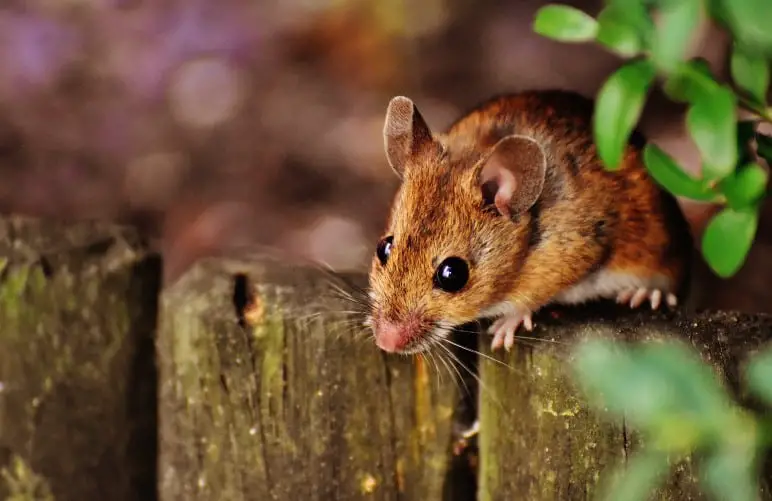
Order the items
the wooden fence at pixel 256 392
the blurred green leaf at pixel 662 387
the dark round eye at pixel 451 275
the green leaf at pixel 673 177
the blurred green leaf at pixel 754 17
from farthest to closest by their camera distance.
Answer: the dark round eye at pixel 451 275 < the wooden fence at pixel 256 392 < the green leaf at pixel 673 177 < the blurred green leaf at pixel 754 17 < the blurred green leaf at pixel 662 387

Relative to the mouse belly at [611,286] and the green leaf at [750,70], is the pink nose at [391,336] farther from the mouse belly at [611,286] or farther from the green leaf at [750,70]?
the green leaf at [750,70]

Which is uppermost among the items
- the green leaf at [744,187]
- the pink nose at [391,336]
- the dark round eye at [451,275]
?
the green leaf at [744,187]

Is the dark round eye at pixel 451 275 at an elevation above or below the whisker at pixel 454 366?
above

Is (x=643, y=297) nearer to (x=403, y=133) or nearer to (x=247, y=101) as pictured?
(x=403, y=133)

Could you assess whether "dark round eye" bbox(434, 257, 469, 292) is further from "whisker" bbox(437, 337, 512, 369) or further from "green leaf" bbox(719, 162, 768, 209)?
"green leaf" bbox(719, 162, 768, 209)

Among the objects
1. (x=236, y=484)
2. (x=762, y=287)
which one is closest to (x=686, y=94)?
(x=236, y=484)

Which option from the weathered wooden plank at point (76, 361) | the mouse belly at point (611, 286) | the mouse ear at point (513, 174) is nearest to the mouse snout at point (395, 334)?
the mouse ear at point (513, 174)

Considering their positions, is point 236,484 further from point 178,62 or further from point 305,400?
point 178,62
